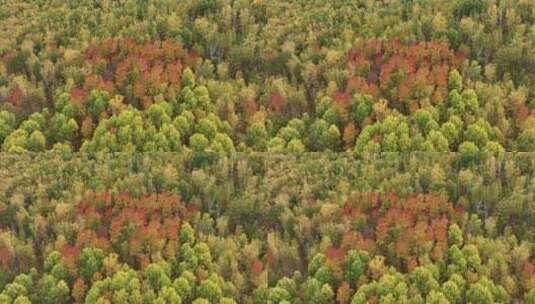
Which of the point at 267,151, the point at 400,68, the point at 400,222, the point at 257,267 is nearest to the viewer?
the point at 257,267

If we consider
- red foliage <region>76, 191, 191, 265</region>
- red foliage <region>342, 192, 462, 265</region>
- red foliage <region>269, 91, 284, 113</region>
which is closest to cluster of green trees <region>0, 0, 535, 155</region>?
red foliage <region>269, 91, 284, 113</region>

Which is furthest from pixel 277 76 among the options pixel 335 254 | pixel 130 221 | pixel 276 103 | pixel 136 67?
pixel 335 254

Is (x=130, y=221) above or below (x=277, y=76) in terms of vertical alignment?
below

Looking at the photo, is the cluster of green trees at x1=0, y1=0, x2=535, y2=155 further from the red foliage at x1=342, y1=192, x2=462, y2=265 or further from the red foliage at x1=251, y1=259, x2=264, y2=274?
the red foliage at x1=251, y1=259, x2=264, y2=274

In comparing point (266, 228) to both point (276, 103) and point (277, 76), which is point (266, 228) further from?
point (277, 76)

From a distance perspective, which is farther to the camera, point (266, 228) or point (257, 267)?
point (266, 228)

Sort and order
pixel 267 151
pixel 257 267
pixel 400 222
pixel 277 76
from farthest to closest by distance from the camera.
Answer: pixel 277 76 < pixel 267 151 < pixel 400 222 < pixel 257 267

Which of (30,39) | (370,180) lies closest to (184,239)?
(370,180)

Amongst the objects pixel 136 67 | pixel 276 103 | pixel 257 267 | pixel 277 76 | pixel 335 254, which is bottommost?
pixel 257 267
